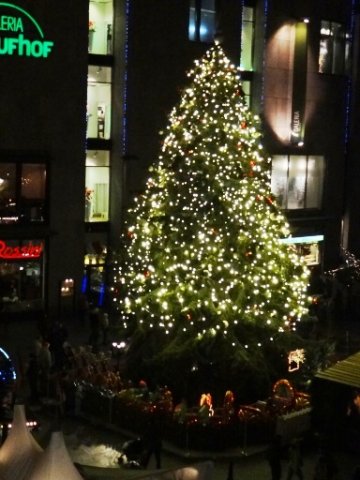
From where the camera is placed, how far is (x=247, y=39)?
135 feet

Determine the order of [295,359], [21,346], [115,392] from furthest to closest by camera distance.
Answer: [21,346], [295,359], [115,392]

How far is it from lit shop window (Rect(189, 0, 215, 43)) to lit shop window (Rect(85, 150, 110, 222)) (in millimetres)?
6452

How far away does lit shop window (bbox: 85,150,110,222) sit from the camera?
118ft

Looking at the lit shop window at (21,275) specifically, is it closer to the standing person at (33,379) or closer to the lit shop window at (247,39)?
the standing person at (33,379)

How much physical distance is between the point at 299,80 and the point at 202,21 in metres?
→ 6.60

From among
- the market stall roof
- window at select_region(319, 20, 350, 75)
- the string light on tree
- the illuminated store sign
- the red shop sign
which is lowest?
the market stall roof

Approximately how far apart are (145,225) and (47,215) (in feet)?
40.8

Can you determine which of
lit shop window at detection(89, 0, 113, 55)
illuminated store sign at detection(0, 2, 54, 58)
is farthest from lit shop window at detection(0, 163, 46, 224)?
lit shop window at detection(89, 0, 113, 55)

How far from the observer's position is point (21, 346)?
28.5 m

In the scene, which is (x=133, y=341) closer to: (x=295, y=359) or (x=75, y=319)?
(x=295, y=359)

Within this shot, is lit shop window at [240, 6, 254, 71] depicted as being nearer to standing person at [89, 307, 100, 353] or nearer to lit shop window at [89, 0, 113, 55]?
lit shop window at [89, 0, 113, 55]

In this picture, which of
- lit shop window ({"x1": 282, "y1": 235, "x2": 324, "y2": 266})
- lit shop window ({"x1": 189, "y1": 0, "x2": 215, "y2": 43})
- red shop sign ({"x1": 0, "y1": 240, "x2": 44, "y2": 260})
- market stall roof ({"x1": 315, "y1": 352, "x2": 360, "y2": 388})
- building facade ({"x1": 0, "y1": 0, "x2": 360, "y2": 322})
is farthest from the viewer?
lit shop window ({"x1": 282, "y1": 235, "x2": 324, "y2": 266})

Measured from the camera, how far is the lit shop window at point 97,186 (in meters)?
36.1

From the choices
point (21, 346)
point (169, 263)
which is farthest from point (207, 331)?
point (21, 346)
